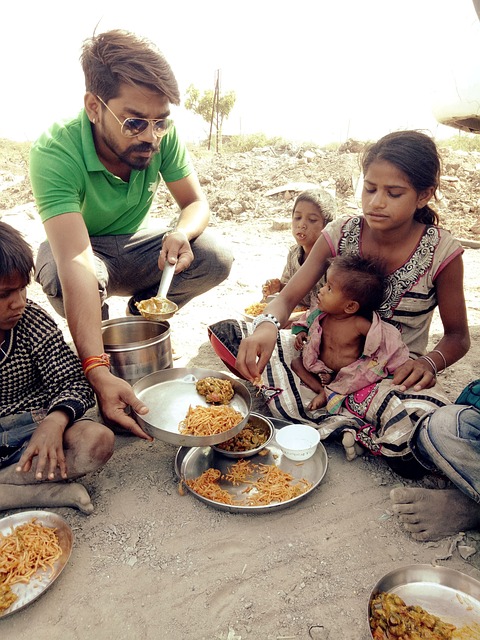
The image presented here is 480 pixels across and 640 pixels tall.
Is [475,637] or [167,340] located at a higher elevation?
[167,340]

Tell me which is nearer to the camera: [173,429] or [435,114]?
[173,429]

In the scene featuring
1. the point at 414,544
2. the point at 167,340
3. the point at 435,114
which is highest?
the point at 435,114

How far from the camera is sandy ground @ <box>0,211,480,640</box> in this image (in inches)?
69.1

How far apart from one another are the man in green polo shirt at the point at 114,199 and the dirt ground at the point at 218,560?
0.40 m

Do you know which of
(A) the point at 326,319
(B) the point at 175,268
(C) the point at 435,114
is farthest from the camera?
(C) the point at 435,114

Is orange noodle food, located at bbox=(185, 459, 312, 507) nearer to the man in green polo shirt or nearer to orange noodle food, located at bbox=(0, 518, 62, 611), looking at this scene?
the man in green polo shirt

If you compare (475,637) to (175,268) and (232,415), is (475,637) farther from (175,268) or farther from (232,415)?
(175,268)

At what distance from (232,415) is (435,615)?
1.19 metres

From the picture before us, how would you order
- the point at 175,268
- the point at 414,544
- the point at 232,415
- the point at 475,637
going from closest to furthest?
the point at 475,637
the point at 414,544
the point at 232,415
the point at 175,268

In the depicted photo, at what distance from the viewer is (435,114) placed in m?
4.43

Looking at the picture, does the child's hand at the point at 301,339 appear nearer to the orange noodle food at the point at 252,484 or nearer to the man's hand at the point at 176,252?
the orange noodle food at the point at 252,484

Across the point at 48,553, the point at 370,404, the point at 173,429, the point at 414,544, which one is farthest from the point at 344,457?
the point at 48,553

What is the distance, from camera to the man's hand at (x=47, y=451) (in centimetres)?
209

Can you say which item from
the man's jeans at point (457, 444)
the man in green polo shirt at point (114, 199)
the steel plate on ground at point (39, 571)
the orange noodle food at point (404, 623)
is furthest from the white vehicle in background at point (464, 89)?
the steel plate on ground at point (39, 571)
